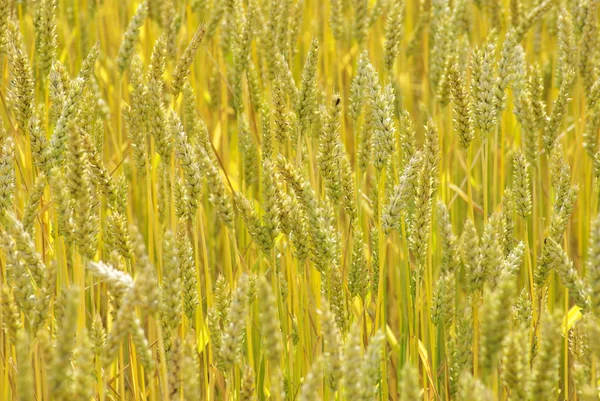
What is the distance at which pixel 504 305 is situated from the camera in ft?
3.20

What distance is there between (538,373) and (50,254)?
1021mm

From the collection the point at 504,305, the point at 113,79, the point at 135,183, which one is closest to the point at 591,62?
the point at 504,305

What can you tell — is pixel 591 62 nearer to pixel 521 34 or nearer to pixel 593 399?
pixel 521 34

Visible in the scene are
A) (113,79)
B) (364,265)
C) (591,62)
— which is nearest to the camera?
(364,265)

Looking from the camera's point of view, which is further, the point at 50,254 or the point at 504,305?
the point at 50,254

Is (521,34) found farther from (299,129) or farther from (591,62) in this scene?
(299,129)

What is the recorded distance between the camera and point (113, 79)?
2824mm

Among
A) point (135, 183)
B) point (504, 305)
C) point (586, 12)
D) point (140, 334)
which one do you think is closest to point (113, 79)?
point (135, 183)

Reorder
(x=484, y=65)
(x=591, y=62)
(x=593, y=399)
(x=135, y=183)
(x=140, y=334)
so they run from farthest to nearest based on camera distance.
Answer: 1. (x=135, y=183)
2. (x=591, y=62)
3. (x=484, y=65)
4. (x=140, y=334)
5. (x=593, y=399)

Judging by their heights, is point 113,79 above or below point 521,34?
above

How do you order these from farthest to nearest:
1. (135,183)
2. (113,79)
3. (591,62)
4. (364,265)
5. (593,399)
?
(113,79) → (135,183) → (591,62) → (364,265) → (593,399)

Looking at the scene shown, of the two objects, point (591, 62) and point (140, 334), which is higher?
point (591, 62)

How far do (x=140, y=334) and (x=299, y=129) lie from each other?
0.59 metres

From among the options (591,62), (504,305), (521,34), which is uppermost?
(521,34)
